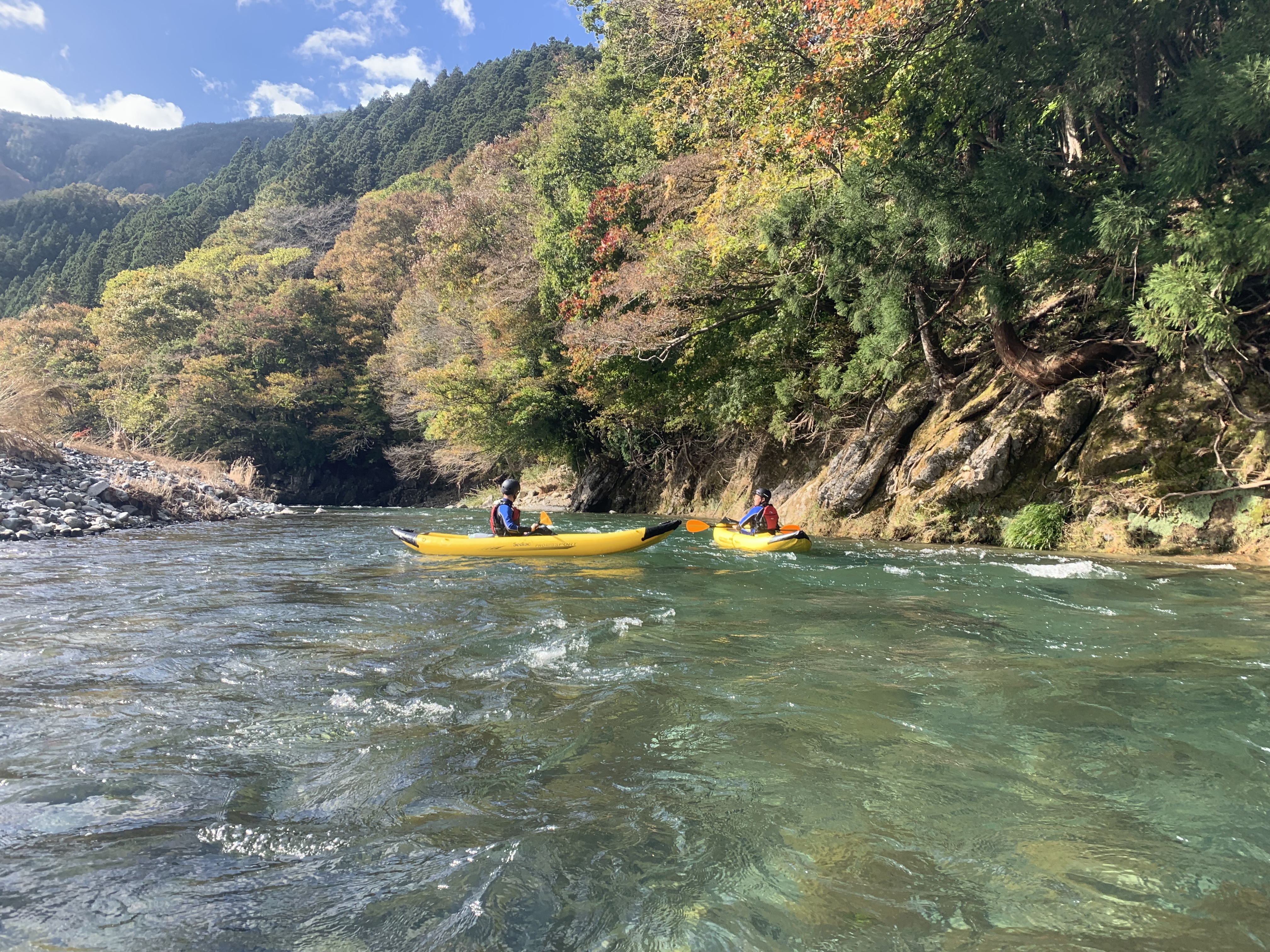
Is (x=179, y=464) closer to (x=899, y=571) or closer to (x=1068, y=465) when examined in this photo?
(x=899, y=571)

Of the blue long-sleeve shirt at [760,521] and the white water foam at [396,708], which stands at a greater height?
the blue long-sleeve shirt at [760,521]

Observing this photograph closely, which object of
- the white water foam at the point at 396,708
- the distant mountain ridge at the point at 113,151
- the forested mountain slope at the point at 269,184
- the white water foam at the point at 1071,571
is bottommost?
the white water foam at the point at 396,708

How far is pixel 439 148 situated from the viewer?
1893 inches

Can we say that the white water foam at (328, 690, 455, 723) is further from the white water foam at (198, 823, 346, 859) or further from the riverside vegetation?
the riverside vegetation

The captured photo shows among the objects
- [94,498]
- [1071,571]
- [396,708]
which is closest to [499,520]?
[396,708]

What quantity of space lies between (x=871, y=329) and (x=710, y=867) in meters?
11.2

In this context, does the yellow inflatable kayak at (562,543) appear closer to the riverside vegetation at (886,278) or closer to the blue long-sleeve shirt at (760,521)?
the blue long-sleeve shirt at (760,521)

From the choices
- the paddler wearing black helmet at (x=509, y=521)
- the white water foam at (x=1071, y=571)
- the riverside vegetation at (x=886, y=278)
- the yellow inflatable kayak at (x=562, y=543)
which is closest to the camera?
the white water foam at (x=1071, y=571)

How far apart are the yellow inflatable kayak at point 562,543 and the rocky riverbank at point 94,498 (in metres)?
6.56

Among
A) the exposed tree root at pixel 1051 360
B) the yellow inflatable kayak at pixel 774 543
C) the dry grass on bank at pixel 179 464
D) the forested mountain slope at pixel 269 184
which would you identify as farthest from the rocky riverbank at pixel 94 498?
the forested mountain slope at pixel 269 184

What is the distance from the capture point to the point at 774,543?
898 centimetres

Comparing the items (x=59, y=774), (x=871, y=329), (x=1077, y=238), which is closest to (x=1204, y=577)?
(x=1077, y=238)

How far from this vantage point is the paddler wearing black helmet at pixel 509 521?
377 inches

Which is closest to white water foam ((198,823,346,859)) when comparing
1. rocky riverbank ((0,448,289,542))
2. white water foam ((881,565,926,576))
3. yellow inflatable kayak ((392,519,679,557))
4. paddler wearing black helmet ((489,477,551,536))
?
white water foam ((881,565,926,576))
